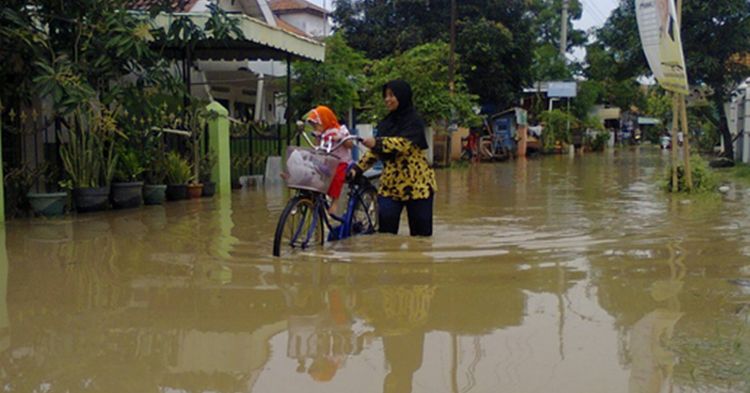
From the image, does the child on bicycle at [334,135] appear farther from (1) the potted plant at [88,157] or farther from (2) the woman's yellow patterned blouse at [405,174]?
(1) the potted plant at [88,157]

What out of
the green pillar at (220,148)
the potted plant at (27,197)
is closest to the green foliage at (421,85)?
the green pillar at (220,148)

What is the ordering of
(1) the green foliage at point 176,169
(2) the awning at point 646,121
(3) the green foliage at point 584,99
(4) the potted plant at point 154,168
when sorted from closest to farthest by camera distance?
(4) the potted plant at point 154,168
(1) the green foliage at point 176,169
(3) the green foliage at point 584,99
(2) the awning at point 646,121

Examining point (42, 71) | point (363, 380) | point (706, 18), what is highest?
point (706, 18)

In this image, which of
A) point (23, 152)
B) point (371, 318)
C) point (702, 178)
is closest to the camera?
point (371, 318)

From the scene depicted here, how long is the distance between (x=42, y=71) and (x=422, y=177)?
4.60 metres

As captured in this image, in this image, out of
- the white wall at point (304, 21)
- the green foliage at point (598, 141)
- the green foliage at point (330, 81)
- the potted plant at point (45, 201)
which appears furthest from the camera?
the green foliage at point (598, 141)

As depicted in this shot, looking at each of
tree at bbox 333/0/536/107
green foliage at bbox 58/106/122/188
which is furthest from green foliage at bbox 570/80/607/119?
green foliage at bbox 58/106/122/188

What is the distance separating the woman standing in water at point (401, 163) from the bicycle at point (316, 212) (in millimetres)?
209

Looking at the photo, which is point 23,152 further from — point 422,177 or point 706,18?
point 706,18

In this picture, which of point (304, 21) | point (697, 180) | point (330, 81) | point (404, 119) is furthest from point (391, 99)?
point (304, 21)

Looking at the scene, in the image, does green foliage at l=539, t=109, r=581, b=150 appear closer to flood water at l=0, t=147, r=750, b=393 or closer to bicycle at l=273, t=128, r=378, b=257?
flood water at l=0, t=147, r=750, b=393

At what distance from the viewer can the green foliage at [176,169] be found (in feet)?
37.4

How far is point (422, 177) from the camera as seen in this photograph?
21.8 feet

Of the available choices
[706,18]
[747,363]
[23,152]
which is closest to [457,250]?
[747,363]
